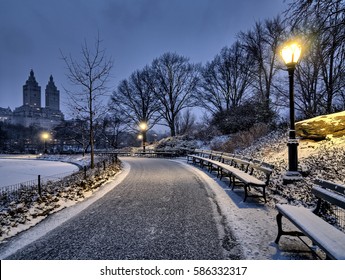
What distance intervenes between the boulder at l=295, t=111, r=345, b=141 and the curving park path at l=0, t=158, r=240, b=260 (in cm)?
629

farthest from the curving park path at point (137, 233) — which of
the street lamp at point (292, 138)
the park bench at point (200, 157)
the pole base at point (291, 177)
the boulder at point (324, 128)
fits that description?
the park bench at point (200, 157)

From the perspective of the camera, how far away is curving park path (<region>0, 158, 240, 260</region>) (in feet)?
11.4

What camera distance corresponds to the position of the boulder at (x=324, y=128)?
9.38m

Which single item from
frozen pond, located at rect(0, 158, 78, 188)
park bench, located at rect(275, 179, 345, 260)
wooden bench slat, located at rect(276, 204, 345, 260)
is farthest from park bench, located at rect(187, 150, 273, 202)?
frozen pond, located at rect(0, 158, 78, 188)

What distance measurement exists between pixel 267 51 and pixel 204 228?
86.3ft

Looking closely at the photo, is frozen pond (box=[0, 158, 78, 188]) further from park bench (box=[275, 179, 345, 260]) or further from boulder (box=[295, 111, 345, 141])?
boulder (box=[295, 111, 345, 141])

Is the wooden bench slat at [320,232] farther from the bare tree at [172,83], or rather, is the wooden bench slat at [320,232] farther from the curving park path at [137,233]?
the bare tree at [172,83]

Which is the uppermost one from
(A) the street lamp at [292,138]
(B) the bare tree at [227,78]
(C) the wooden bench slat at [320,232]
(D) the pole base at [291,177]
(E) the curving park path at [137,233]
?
(B) the bare tree at [227,78]

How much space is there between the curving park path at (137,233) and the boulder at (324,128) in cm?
629

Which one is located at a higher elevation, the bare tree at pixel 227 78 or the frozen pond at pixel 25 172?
the bare tree at pixel 227 78

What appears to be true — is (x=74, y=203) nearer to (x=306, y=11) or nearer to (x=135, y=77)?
(x=306, y=11)

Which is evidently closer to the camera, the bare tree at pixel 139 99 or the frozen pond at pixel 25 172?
the frozen pond at pixel 25 172

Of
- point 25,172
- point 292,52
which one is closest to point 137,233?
point 292,52
